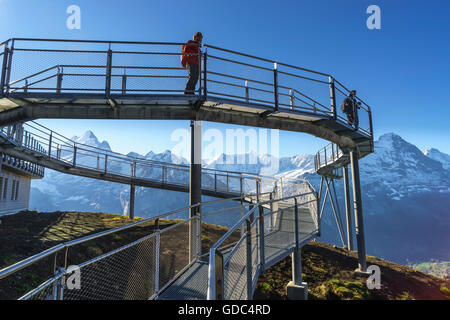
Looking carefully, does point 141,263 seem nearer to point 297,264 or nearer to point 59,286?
point 59,286

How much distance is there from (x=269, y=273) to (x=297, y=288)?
2.87 m

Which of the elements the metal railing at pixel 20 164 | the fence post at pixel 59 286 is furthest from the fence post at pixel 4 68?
the metal railing at pixel 20 164

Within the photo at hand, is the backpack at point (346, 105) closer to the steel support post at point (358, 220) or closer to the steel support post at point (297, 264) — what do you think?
the steel support post at point (358, 220)

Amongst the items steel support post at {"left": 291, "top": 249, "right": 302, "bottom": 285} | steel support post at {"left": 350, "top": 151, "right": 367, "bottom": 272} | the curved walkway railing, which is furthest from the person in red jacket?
steel support post at {"left": 350, "top": 151, "right": 367, "bottom": 272}

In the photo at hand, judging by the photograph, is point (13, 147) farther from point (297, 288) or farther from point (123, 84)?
point (297, 288)

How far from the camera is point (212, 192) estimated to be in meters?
17.8

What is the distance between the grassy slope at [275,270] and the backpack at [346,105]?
292 inches

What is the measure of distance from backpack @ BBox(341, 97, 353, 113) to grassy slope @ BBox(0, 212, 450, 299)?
24.4 ft

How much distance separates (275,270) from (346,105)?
26.4ft

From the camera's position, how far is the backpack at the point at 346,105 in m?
13.1

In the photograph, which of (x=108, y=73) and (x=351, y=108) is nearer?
(x=108, y=73)

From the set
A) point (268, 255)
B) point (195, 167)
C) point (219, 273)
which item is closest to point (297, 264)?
point (268, 255)

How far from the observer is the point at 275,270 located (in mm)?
12891

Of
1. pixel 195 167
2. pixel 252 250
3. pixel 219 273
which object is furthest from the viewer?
pixel 195 167
